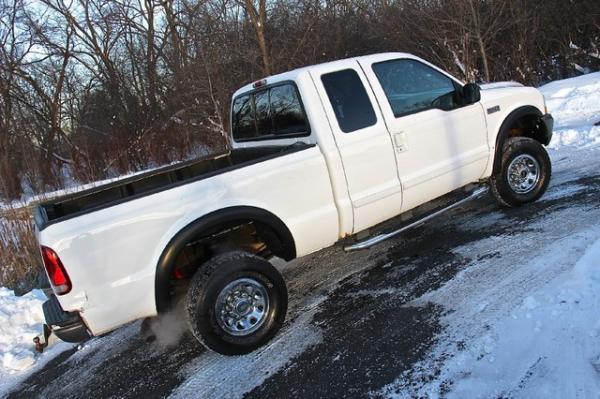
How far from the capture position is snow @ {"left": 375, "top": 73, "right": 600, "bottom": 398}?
2.73 meters

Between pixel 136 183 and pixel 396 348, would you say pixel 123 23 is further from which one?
pixel 396 348

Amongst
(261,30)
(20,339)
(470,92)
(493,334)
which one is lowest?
(493,334)

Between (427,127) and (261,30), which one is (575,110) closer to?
(427,127)

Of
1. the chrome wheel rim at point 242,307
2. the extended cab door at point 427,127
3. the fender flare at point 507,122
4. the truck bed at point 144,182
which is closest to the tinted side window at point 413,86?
the extended cab door at point 427,127

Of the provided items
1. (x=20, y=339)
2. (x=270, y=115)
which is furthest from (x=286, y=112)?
(x=20, y=339)

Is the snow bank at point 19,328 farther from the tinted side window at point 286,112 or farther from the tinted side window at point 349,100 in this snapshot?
the tinted side window at point 349,100

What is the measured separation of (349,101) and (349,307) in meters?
1.79

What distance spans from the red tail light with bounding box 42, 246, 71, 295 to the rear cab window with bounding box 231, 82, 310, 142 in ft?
7.10

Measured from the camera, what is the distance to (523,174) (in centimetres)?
539

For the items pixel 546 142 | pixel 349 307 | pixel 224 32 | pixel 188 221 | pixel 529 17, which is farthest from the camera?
pixel 224 32

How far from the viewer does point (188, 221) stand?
3.48 metres

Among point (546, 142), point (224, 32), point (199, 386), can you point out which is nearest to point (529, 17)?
point (224, 32)

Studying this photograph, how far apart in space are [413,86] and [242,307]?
2690mm

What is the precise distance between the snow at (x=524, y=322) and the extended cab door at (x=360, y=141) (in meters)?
0.88
